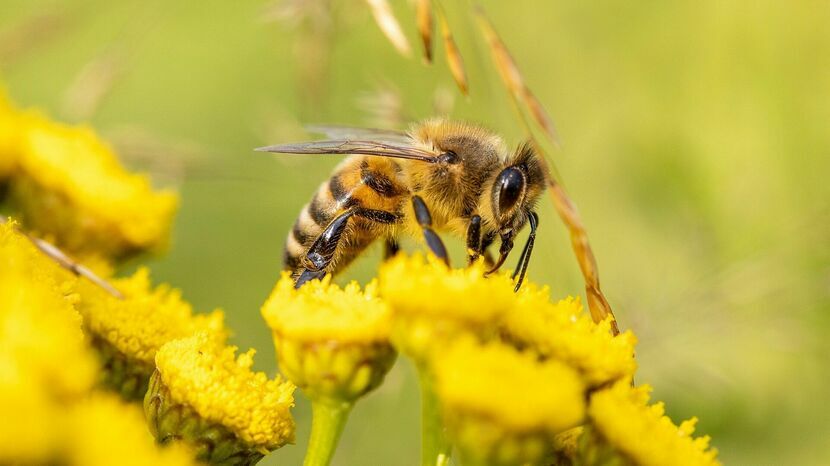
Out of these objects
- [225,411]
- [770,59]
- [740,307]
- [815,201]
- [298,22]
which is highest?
[770,59]

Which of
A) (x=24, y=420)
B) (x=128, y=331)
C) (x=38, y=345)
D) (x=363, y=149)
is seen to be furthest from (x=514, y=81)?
(x=24, y=420)

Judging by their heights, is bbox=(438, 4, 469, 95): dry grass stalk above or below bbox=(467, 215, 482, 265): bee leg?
above

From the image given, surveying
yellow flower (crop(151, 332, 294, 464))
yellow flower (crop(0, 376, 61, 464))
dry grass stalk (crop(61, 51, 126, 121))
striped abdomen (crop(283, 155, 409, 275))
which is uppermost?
striped abdomen (crop(283, 155, 409, 275))

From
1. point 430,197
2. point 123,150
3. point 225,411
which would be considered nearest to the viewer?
point 225,411

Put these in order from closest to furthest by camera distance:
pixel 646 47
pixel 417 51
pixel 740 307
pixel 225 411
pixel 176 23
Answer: pixel 225 411
pixel 740 307
pixel 646 47
pixel 417 51
pixel 176 23

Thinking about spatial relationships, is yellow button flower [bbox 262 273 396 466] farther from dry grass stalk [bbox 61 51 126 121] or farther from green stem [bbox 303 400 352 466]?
dry grass stalk [bbox 61 51 126 121]

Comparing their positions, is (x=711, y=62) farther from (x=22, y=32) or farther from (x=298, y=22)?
(x=22, y=32)

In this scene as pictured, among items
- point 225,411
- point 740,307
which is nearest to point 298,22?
point 225,411

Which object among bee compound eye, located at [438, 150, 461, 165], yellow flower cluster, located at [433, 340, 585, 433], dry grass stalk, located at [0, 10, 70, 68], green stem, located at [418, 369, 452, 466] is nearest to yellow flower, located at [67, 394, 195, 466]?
yellow flower cluster, located at [433, 340, 585, 433]
